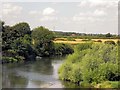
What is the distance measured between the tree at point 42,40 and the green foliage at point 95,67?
17729 millimetres

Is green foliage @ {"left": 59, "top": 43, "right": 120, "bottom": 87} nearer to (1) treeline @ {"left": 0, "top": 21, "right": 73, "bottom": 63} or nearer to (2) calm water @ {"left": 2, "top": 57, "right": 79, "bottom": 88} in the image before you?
(2) calm water @ {"left": 2, "top": 57, "right": 79, "bottom": 88}

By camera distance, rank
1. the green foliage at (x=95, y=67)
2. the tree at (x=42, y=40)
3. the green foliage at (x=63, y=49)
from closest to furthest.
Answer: the green foliage at (x=95, y=67), the tree at (x=42, y=40), the green foliage at (x=63, y=49)

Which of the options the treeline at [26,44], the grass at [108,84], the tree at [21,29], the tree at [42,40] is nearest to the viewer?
the grass at [108,84]

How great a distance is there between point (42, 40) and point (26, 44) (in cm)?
437

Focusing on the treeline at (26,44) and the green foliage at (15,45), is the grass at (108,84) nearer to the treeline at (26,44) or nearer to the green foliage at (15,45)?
the treeline at (26,44)

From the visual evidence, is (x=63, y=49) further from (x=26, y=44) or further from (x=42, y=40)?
(x=26, y=44)

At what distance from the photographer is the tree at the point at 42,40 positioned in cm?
3788

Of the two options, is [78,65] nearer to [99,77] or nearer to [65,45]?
[99,77]

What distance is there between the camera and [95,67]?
18109 millimetres

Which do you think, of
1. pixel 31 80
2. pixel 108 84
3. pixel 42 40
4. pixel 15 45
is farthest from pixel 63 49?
pixel 108 84

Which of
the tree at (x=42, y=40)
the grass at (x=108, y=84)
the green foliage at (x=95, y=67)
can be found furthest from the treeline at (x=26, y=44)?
the grass at (x=108, y=84)

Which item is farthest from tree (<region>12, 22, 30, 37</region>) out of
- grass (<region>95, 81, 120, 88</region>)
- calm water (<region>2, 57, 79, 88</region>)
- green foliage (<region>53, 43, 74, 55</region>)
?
grass (<region>95, 81, 120, 88</region>)

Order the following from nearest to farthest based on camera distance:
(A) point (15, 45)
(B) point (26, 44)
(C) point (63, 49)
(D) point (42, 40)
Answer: (A) point (15, 45) < (B) point (26, 44) < (D) point (42, 40) < (C) point (63, 49)

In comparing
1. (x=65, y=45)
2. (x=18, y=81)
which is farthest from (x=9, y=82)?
(x=65, y=45)
